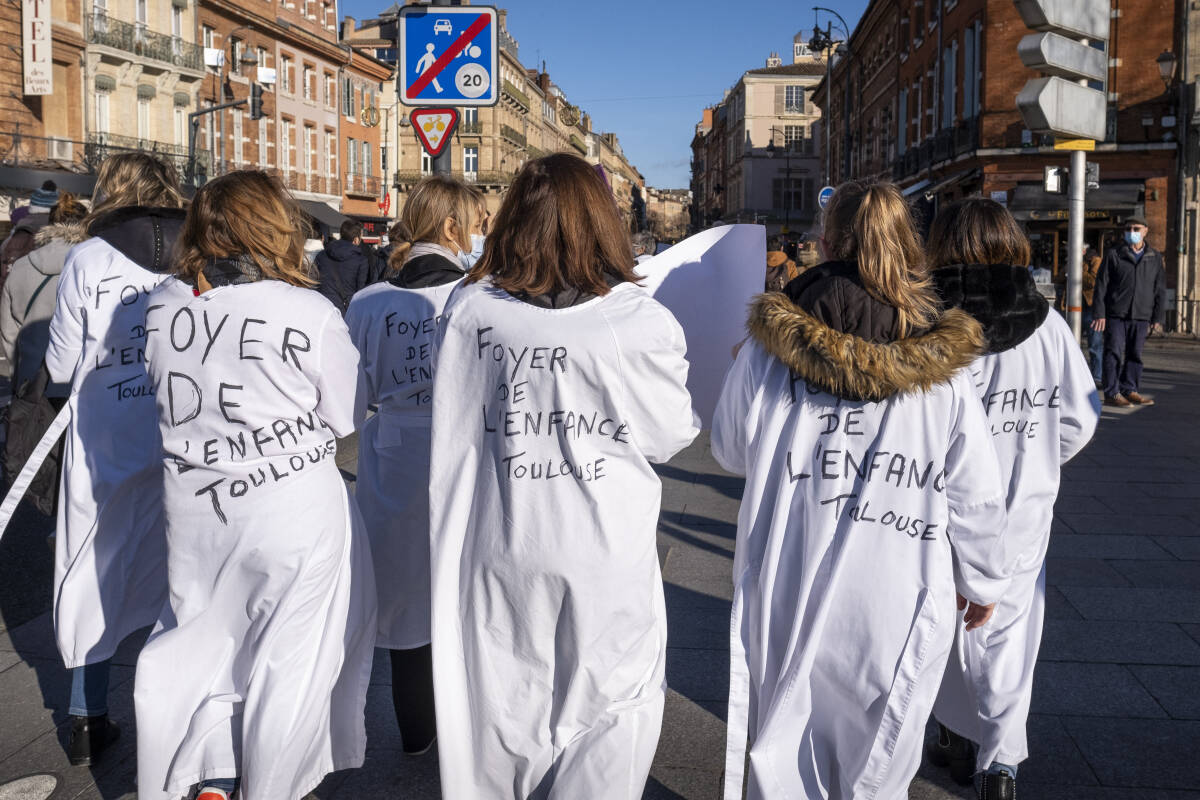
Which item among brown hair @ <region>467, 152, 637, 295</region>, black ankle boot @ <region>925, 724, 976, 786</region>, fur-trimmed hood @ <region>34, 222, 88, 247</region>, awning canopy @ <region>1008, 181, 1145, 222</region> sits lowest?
black ankle boot @ <region>925, 724, 976, 786</region>

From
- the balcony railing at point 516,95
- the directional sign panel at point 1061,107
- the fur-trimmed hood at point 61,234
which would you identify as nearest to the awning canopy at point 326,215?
the directional sign panel at point 1061,107

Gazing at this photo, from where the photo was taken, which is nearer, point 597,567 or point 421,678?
point 597,567

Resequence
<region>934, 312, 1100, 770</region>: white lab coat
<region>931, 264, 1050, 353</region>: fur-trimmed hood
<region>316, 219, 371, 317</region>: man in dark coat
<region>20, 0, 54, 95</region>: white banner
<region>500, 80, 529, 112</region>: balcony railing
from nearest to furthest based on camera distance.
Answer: <region>931, 264, 1050, 353</region>: fur-trimmed hood → <region>934, 312, 1100, 770</region>: white lab coat → <region>316, 219, 371, 317</region>: man in dark coat → <region>20, 0, 54, 95</region>: white banner → <region>500, 80, 529, 112</region>: balcony railing

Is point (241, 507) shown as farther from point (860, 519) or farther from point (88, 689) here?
point (860, 519)

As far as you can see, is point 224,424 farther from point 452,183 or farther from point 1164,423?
point 1164,423

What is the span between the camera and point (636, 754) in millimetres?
2900

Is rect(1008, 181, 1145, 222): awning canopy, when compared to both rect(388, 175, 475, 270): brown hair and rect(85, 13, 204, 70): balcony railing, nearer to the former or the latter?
rect(388, 175, 475, 270): brown hair

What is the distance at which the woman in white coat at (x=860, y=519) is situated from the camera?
294 centimetres

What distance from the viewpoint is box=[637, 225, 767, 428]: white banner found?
3371 mm

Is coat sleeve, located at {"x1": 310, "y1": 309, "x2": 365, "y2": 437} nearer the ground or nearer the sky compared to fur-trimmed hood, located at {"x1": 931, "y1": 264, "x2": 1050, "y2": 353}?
nearer the ground

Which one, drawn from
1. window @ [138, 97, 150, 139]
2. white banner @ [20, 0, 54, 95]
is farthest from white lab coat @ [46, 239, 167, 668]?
window @ [138, 97, 150, 139]

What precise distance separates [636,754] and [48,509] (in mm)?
2920

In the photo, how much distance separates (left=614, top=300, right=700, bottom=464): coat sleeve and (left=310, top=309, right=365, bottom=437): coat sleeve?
2.70 feet

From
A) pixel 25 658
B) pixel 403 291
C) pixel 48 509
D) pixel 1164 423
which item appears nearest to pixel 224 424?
pixel 403 291
